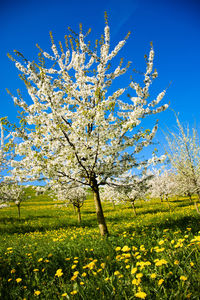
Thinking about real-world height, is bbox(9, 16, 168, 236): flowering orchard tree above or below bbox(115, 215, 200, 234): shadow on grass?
above

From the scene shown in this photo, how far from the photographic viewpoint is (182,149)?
9.42 meters

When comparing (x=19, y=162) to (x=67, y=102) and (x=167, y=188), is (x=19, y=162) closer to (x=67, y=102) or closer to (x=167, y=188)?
(x=67, y=102)

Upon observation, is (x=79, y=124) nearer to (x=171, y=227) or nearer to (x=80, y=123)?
(x=80, y=123)

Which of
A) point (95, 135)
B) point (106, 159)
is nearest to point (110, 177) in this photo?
point (106, 159)

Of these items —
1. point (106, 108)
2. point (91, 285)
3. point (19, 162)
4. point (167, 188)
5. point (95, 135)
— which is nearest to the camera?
point (91, 285)

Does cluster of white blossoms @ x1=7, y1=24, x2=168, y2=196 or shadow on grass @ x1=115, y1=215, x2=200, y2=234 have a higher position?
cluster of white blossoms @ x1=7, y1=24, x2=168, y2=196

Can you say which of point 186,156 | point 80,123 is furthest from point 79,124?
point 186,156

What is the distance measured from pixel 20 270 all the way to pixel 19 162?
12.2 feet

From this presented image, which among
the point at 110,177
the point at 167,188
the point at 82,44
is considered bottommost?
the point at 167,188

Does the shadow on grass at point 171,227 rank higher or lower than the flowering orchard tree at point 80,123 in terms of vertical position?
lower

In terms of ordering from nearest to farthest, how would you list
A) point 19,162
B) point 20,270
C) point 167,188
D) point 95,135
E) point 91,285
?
point 91,285, point 20,270, point 95,135, point 19,162, point 167,188

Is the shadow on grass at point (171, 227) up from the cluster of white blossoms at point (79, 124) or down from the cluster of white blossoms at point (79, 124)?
down

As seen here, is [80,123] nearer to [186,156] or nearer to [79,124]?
[79,124]

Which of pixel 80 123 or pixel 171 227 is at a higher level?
pixel 80 123
